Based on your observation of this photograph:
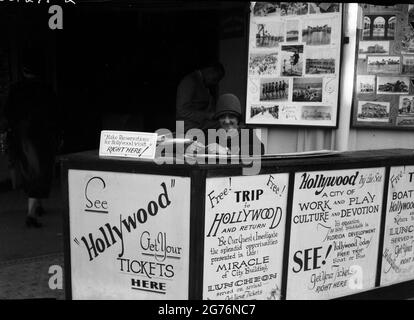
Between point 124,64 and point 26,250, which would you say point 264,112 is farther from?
point 124,64

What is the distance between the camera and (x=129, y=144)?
3.31 meters

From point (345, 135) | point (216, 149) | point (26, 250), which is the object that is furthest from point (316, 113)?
point (26, 250)

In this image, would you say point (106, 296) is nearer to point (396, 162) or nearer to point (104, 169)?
point (104, 169)

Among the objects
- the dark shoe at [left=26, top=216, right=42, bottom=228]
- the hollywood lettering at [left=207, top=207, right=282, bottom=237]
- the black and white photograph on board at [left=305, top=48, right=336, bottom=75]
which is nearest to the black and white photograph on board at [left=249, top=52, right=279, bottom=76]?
the black and white photograph on board at [left=305, top=48, right=336, bottom=75]

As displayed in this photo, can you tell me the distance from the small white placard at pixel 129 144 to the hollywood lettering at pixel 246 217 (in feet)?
1.85

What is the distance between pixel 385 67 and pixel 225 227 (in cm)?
230

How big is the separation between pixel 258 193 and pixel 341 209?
0.73 metres

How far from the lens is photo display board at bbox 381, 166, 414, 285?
3883mm

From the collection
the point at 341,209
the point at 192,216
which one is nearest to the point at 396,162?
the point at 341,209

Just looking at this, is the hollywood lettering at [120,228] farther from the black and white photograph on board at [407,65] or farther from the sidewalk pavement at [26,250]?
the black and white photograph on board at [407,65]

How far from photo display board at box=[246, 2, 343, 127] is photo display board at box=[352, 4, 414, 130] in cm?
22

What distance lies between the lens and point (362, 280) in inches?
150

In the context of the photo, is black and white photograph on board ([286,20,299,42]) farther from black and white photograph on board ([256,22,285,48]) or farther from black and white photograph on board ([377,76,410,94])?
black and white photograph on board ([377,76,410,94])

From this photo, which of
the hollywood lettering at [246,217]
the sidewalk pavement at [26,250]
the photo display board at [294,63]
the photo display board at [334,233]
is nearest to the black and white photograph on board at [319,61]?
the photo display board at [294,63]
